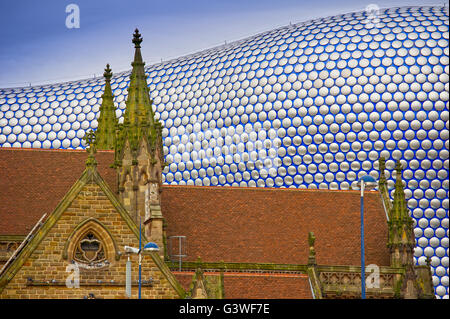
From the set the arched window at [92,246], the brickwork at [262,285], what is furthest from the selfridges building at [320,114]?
the arched window at [92,246]

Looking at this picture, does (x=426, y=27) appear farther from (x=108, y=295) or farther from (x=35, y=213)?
(x=108, y=295)

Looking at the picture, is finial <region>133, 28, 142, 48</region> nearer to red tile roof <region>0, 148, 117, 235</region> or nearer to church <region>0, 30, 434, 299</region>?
church <region>0, 30, 434, 299</region>

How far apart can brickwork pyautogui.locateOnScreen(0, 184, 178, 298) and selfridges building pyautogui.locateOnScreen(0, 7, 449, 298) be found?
49.1 metres

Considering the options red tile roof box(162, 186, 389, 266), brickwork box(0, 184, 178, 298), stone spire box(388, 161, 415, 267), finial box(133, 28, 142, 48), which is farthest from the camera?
stone spire box(388, 161, 415, 267)

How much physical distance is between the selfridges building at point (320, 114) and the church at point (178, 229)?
3505cm

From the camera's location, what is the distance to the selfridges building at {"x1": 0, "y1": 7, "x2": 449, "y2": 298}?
88.4 meters

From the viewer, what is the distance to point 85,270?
38688 mm

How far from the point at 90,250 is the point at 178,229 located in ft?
34.4

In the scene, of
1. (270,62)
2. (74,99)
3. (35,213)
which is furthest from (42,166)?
(74,99)

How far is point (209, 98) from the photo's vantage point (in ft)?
331

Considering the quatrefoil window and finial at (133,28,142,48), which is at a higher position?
finial at (133,28,142,48)

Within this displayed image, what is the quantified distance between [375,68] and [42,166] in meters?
49.4

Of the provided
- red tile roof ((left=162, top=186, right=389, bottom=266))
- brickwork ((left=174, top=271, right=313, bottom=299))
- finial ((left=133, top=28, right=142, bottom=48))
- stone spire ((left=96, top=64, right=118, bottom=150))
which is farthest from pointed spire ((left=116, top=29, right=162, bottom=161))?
stone spire ((left=96, top=64, right=118, bottom=150))

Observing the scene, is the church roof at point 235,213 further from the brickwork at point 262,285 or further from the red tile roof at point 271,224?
the brickwork at point 262,285
